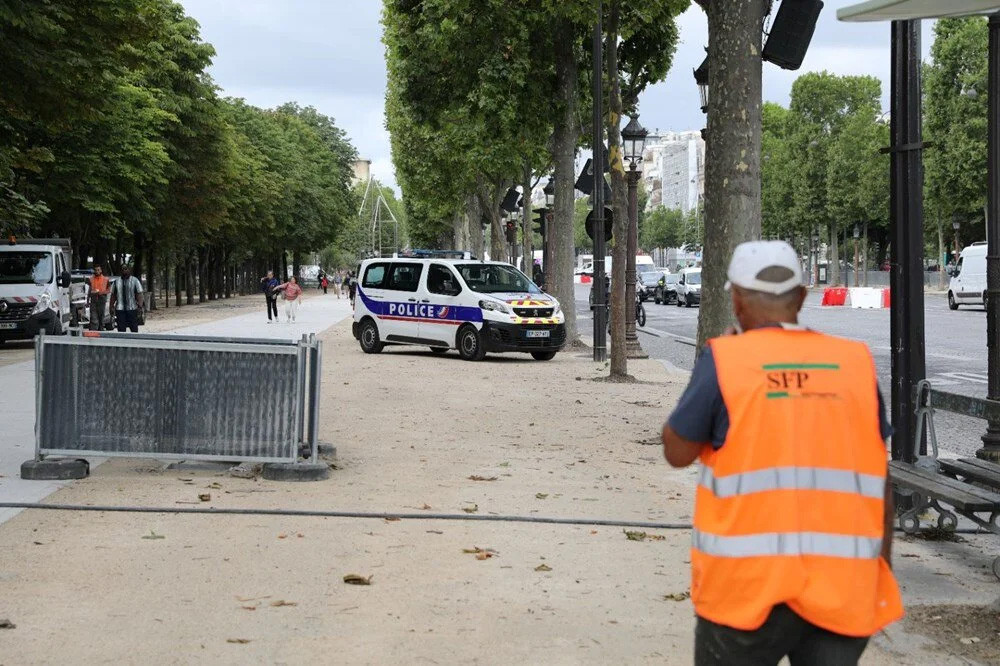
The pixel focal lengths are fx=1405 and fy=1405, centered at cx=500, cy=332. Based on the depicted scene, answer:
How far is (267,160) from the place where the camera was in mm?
77500

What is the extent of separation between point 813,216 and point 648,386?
71969 mm

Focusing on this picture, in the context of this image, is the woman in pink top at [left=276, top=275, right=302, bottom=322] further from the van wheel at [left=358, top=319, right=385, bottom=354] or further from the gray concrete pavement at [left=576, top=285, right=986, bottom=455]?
the van wheel at [left=358, top=319, right=385, bottom=354]

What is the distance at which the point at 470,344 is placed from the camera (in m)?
25.2

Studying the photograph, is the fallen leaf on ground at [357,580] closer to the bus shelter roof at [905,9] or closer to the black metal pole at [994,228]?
the bus shelter roof at [905,9]

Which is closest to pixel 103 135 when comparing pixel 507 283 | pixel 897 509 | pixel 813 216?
pixel 507 283

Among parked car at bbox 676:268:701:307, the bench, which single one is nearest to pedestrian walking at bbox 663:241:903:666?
the bench

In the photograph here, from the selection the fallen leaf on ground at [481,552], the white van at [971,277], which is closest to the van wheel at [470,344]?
the fallen leaf on ground at [481,552]

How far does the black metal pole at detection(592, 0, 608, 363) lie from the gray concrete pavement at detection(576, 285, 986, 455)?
1.53 meters

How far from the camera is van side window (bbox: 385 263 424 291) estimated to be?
26.5 meters

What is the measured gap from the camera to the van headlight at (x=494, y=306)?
81.2 ft

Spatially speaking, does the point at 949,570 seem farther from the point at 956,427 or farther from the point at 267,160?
the point at 267,160

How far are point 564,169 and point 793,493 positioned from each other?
82.5 feet

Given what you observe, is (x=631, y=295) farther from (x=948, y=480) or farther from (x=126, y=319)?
(x=948, y=480)

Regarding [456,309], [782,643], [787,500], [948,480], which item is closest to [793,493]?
[787,500]
